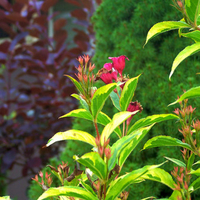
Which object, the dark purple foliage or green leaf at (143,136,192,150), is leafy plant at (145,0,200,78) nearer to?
green leaf at (143,136,192,150)

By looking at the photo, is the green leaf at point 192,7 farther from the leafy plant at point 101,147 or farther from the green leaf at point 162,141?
the green leaf at point 162,141

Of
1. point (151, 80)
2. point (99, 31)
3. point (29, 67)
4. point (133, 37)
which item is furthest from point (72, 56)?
point (151, 80)

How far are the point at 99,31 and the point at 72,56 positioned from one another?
1.17 m

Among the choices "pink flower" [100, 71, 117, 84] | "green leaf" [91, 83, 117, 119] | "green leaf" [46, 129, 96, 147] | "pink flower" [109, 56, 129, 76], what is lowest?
"green leaf" [46, 129, 96, 147]

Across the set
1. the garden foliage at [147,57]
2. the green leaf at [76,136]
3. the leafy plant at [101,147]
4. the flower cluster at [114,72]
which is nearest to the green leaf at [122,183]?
the leafy plant at [101,147]

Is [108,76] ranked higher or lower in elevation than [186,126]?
higher

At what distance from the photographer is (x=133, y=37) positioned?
5.85 feet

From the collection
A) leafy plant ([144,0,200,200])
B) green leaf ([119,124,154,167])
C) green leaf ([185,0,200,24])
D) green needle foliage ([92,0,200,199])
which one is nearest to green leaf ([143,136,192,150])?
leafy plant ([144,0,200,200])

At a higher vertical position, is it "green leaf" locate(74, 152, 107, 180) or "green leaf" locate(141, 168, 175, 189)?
"green leaf" locate(74, 152, 107, 180)

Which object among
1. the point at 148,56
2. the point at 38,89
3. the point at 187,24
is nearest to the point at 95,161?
the point at 187,24

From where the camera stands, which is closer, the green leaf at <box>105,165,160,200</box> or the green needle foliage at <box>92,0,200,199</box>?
the green leaf at <box>105,165,160,200</box>

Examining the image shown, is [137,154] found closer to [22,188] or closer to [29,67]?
[29,67]

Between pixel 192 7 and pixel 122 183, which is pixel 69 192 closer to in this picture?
pixel 122 183

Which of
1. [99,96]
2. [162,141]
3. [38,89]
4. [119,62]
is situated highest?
[38,89]
